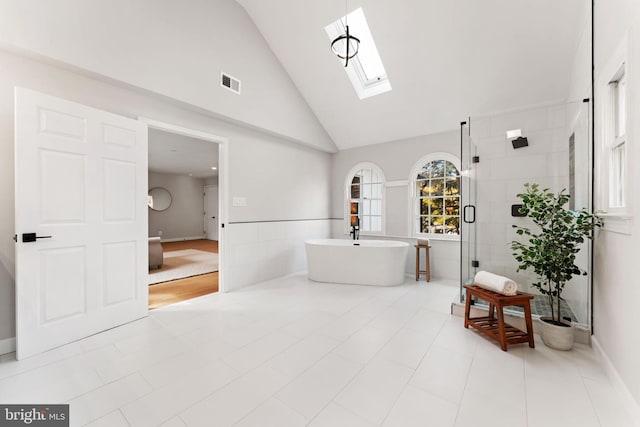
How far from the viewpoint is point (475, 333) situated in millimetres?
2441

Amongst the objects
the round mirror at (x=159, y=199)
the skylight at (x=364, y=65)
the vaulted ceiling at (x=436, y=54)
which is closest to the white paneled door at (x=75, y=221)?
the vaulted ceiling at (x=436, y=54)

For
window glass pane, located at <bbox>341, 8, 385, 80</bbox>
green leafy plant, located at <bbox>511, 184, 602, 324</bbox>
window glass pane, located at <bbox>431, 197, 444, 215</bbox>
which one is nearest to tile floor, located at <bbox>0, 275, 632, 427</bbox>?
green leafy plant, located at <bbox>511, 184, 602, 324</bbox>

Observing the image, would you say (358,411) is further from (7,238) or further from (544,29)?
(544,29)

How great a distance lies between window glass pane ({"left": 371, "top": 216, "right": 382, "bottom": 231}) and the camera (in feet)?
17.3

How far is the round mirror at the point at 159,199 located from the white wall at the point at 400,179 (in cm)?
655

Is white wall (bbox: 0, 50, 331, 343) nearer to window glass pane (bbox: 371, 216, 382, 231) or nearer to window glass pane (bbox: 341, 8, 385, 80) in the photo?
window glass pane (bbox: 371, 216, 382, 231)

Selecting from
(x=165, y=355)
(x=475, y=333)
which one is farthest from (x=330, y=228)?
(x=165, y=355)

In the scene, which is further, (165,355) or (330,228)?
(330,228)

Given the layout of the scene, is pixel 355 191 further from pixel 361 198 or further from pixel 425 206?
pixel 425 206

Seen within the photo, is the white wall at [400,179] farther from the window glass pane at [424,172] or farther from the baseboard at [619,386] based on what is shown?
→ the baseboard at [619,386]

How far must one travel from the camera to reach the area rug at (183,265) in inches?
179

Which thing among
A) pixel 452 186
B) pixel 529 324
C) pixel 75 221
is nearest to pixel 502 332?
pixel 529 324

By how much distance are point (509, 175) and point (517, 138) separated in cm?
43

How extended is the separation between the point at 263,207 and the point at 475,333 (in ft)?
10.7
